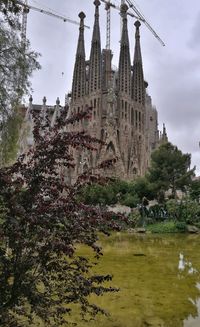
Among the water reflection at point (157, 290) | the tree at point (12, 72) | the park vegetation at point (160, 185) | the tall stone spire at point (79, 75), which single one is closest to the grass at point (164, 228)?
the park vegetation at point (160, 185)

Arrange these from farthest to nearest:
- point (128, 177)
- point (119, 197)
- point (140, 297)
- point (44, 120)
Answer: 1. point (128, 177)
2. point (119, 197)
3. point (140, 297)
4. point (44, 120)

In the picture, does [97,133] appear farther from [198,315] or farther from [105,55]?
[198,315]

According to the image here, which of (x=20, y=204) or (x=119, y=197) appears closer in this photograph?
(x=20, y=204)

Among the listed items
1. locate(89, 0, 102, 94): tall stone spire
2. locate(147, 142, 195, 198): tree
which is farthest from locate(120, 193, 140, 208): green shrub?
locate(89, 0, 102, 94): tall stone spire

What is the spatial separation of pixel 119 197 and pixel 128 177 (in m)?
27.1

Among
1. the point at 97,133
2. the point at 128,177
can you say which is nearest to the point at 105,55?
the point at 97,133

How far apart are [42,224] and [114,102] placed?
6656 centimetres

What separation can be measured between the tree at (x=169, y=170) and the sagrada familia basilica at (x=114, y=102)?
2511cm

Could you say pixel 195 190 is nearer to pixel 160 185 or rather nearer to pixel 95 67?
pixel 160 185

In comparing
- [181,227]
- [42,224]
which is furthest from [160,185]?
[42,224]

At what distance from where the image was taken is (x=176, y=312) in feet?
22.9

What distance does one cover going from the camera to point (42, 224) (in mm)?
4395

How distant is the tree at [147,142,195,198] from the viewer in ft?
125

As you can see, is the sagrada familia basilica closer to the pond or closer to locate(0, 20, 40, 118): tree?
the pond
